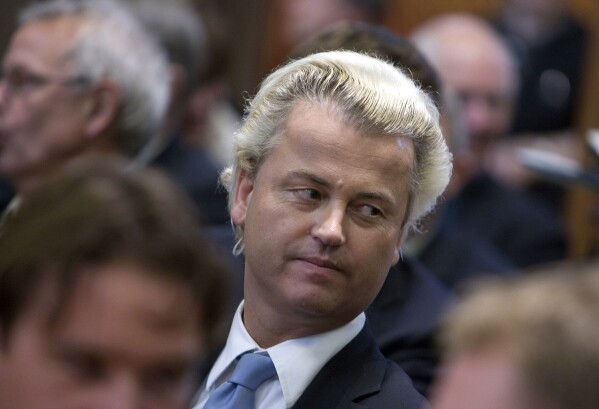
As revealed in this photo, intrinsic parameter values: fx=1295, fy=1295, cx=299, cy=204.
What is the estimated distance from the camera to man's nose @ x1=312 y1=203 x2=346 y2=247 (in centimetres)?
232

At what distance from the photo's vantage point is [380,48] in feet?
9.92

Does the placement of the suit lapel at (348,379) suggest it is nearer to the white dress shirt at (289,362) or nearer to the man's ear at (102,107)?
the white dress shirt at (289,362)

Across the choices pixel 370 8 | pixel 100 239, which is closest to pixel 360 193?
pixel 100 239

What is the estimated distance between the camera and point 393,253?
8.04 feet

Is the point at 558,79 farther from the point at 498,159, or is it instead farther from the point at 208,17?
the point at 208,17

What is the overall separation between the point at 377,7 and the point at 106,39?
2303mm

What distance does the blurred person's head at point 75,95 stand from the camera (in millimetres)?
3602

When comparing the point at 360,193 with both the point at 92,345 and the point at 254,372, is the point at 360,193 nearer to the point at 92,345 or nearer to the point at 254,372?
the point at 254,372

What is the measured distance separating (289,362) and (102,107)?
1.46m

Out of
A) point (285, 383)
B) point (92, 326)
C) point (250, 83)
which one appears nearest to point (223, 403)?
point (285, 383)

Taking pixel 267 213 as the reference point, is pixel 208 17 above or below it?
below

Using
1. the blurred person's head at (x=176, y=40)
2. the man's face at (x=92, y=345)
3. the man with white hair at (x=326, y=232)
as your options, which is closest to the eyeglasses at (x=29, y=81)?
the blurred person's head at (x=176, y=40)

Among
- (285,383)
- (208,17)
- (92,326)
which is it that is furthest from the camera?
(208,17)

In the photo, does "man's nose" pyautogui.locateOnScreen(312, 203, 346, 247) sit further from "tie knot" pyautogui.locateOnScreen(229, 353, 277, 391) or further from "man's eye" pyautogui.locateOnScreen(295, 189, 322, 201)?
"tie knot" pyautogui.locateOnScreen(229, 353, 277, 391)
